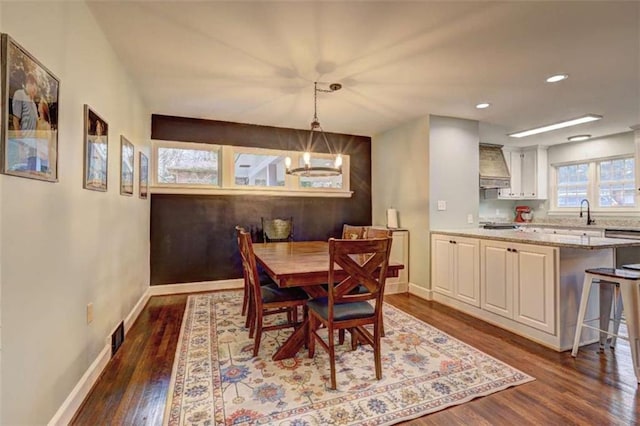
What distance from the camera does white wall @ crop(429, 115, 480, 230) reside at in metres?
4.08

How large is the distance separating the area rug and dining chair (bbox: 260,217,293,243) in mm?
1746

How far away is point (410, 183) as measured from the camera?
444cm

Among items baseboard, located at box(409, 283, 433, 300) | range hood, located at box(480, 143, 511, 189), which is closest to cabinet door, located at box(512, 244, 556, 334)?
baseboard, located at box(409, 283, 433, 300)

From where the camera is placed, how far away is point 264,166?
4820mm

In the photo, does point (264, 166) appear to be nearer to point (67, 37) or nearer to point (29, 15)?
point (67, 37)

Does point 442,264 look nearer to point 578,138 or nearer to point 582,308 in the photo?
point 582,308

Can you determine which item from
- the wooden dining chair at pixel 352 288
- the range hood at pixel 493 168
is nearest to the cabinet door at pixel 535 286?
the wooden dining chair at pixel 352 288

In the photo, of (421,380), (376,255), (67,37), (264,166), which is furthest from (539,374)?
(264,166)

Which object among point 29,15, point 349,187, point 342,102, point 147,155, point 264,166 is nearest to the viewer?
point 29,15

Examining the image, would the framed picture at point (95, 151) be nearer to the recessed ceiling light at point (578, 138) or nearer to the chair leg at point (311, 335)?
the chair leg at point (311, 335)

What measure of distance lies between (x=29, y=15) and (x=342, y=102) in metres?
Answer: 2.82

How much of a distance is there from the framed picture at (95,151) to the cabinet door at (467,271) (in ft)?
11.7

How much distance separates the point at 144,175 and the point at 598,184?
715 centimetres

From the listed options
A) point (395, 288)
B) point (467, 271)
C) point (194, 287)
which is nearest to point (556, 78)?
point (467, 271)
